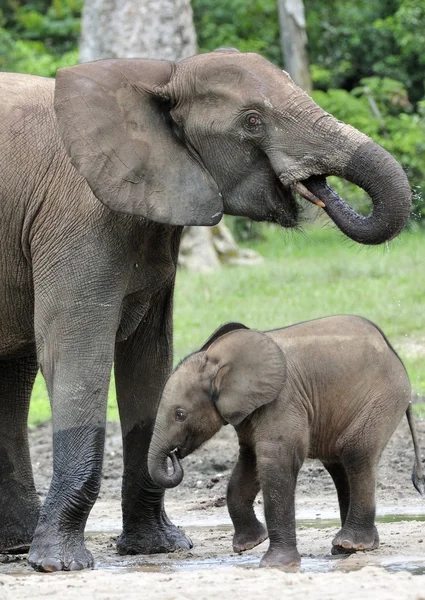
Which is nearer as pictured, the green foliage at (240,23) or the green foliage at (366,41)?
the green foliage at (366,41)

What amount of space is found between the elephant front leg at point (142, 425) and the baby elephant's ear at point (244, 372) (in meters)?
0.85

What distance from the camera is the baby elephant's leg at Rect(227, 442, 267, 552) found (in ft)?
23.6

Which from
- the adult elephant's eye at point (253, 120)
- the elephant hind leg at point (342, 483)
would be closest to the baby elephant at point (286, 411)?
the elephant hind leg at point (342, 483)

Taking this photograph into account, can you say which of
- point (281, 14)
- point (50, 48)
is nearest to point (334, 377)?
point (281, 14)

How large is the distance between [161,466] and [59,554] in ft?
2.08

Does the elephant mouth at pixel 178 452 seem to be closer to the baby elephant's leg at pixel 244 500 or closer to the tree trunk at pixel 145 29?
the baby elephant's leg at pixel 244 500

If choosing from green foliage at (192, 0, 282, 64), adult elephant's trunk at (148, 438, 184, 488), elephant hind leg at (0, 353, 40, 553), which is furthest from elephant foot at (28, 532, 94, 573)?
green foliage at (192, 0, 282, 64)

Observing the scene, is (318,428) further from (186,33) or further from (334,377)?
(186,33)

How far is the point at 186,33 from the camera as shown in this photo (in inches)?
730

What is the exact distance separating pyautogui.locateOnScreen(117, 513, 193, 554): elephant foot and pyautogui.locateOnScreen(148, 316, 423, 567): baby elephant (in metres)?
0.61

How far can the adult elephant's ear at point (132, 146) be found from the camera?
679cm

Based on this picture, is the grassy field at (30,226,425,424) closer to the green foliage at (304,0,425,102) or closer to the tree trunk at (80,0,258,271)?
the tree trunk at (80,0,258,271)

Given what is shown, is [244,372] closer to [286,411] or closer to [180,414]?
[286,411]

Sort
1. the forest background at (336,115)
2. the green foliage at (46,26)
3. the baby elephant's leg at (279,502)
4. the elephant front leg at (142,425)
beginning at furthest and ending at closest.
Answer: the green foliage at (46,26)
the forest background at (336,115)
the elephant front leg at (142,425)
the baby elephant's leg at (279,502)
